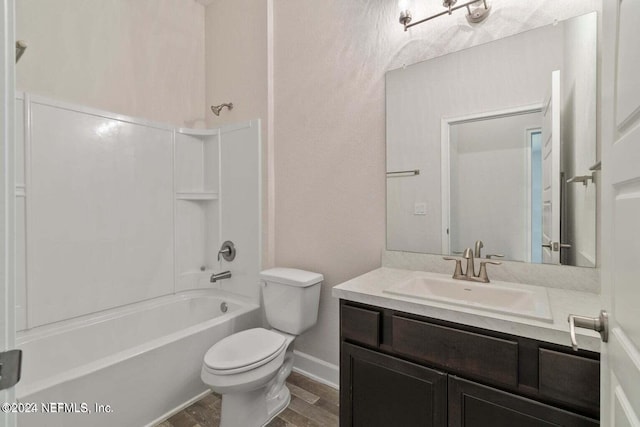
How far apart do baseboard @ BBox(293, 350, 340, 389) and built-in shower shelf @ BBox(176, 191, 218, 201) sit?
1454 mm

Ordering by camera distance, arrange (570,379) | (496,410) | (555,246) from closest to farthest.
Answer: (570,379) → (496,410) → (555,246)

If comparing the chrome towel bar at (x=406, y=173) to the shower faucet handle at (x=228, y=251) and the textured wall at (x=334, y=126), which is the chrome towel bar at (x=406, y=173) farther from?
the shower faucet handle at (x=228, y=251)

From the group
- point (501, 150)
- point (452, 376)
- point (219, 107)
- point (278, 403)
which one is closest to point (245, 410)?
point (278, 403)

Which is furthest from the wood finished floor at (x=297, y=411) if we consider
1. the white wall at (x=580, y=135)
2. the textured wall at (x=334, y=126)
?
the white wall at (x=580, y=135)

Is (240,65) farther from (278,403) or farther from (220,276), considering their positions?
(278,403)

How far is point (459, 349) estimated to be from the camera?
1032 millimetres

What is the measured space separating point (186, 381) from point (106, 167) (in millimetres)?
1543

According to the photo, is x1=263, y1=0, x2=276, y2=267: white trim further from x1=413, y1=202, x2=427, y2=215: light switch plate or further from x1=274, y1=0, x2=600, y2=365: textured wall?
x1=413, y1=202, x2=427, y2=215: light switch plate

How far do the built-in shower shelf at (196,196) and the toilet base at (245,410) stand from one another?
159cm

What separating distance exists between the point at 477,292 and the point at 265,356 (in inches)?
42.4

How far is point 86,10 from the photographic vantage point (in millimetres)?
2109

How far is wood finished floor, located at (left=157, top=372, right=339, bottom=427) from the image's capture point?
5.41 feet

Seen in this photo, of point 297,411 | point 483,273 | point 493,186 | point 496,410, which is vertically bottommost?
point 297,411

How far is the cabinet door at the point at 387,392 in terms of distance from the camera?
108 cm
